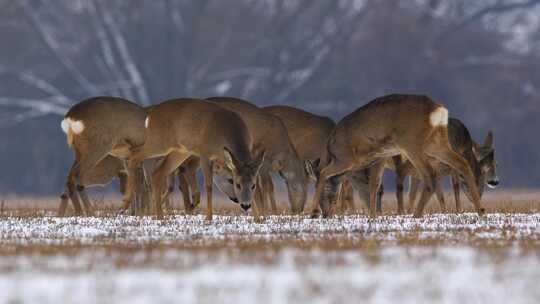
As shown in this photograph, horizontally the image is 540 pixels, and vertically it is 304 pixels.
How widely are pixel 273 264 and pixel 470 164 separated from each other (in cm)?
1002

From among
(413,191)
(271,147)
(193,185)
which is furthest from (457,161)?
(193,185)

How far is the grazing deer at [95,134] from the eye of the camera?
17.5m

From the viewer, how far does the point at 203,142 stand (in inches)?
615

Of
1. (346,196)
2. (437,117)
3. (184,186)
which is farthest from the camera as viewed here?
(346,196)

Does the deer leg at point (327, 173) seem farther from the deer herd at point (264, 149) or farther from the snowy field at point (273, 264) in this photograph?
the snowy field at point (273, 264)

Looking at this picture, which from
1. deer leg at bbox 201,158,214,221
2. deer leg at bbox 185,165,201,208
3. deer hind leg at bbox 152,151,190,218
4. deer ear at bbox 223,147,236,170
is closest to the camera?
deer ear at bbox 223,147,236,170

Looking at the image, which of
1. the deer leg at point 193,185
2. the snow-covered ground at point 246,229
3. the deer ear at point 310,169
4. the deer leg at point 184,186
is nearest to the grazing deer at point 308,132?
the deer ear at point 310,169

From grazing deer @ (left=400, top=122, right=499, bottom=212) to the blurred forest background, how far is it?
1785 inches

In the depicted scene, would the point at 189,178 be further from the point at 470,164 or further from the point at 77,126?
the point at 470,164

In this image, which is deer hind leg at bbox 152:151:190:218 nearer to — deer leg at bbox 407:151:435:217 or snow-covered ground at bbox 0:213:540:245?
snow-covered ground at bbox 0:213:540:245

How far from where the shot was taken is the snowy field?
7.38 m

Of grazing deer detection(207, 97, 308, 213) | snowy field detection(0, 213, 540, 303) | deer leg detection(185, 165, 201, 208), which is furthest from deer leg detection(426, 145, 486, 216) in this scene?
deer leg detection(185, 165, 201, 208)

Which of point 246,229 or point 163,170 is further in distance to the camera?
point 163,170

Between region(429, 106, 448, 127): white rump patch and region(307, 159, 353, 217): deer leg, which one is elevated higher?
region(429, 106, 448, 127): white rump patch
